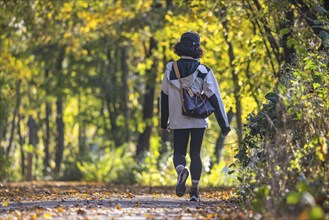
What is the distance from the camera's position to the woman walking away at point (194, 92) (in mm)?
11656

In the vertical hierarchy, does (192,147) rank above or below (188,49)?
below

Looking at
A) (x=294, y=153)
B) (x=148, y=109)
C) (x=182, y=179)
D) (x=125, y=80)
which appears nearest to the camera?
(x=294, y=153)

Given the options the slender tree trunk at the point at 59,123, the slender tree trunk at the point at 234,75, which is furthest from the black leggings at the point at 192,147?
the slender tree trunk at the point at 59,123

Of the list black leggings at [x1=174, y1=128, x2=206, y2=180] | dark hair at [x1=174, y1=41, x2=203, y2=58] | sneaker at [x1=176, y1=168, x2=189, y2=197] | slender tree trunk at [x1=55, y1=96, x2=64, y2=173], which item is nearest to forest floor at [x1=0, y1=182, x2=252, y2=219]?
sneaker at [x1=176, y1=168, x2=189, y2=197]

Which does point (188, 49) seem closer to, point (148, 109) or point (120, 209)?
point (120, 209)

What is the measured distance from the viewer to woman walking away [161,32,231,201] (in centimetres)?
1166

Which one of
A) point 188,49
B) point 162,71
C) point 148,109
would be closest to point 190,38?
point 188,49

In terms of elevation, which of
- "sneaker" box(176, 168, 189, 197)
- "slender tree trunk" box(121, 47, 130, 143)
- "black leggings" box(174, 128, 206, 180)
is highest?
→ "slender tree trunk" box(121, 47, 130, 143)

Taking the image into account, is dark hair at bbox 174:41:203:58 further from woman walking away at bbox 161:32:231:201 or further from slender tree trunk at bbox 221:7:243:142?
slender tree trunk at bbox 221:7:243:142

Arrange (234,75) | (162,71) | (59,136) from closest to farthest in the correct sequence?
(234,75) → (162,71) → (59,136)

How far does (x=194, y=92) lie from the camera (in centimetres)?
1169

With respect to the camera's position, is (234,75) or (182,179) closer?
(182,179)

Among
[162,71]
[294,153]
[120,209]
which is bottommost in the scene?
[120,209]

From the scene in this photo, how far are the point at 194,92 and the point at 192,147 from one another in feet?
2.21
